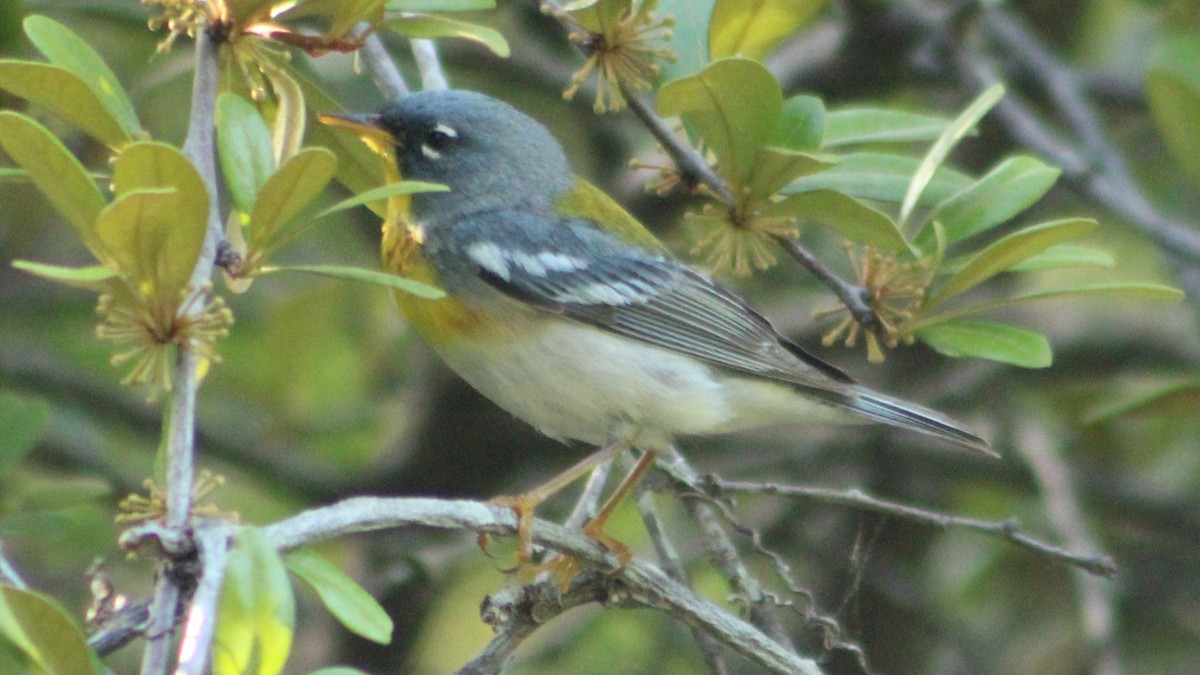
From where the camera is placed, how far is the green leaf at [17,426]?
324 centimetres

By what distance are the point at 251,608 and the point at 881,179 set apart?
6.40ft

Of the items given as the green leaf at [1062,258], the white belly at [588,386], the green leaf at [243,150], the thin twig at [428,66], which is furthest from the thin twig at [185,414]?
the green leaf at [1062,258]

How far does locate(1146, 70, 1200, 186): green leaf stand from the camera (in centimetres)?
387

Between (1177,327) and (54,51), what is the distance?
189 inches

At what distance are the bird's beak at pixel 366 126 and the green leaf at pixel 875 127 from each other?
3.73 feet

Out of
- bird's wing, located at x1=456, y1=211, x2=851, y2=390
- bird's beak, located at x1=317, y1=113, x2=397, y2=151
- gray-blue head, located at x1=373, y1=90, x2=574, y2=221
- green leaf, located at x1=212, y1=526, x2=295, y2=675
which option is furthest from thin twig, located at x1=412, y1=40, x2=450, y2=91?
green leaf, located at x1=212, y1=526, x2=295, y2=675

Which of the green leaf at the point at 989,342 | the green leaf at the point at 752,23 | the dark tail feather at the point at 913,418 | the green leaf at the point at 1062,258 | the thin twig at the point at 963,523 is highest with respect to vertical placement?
the green leaf at the point at 752,23

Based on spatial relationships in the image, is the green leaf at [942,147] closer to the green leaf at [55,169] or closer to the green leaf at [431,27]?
the green leaf at [431,27]

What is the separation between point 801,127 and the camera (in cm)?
282

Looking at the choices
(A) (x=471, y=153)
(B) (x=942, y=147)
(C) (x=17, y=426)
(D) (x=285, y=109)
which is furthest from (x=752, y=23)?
(C) (x=17, y=426)

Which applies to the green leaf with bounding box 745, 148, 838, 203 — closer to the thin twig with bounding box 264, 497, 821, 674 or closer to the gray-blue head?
the thin twig with bounding box 264, 497, 821, 674

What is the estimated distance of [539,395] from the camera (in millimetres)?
3285

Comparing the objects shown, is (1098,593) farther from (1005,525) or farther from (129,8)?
(129,8)

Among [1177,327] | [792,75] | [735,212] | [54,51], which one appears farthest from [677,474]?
[1177,327]
